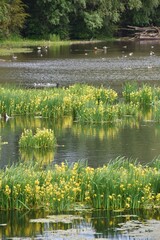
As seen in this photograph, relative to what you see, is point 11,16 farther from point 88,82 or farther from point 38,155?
point 38,155

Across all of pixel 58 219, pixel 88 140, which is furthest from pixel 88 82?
pixel 58 219

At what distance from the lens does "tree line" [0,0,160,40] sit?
2432 inches

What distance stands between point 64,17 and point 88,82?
32.9 metres

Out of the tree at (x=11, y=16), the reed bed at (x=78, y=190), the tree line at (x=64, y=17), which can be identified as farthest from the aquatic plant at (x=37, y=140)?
the tree line at (x=64, y=17)

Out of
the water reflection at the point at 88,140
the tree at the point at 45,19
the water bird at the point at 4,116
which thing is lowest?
the water reflection at the point at 88,140

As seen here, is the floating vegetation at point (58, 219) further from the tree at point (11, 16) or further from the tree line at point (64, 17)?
the tree line at point (64, 17)

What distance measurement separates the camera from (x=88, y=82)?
111 feet

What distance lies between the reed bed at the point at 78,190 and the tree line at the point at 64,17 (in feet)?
153

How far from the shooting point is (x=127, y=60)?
46750mm

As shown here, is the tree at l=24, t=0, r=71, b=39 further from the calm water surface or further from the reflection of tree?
the reflection of tree

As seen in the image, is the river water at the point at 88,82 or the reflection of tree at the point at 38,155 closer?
the reflection of tree at the point at 38,155

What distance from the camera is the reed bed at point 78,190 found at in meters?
12.4

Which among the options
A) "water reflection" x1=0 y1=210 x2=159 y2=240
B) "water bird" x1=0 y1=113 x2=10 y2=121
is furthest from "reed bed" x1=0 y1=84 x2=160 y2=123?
"water reflection" x1=0 y1=210 x2=159 y2=240

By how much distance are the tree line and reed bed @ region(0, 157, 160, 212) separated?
4664 centimetres
